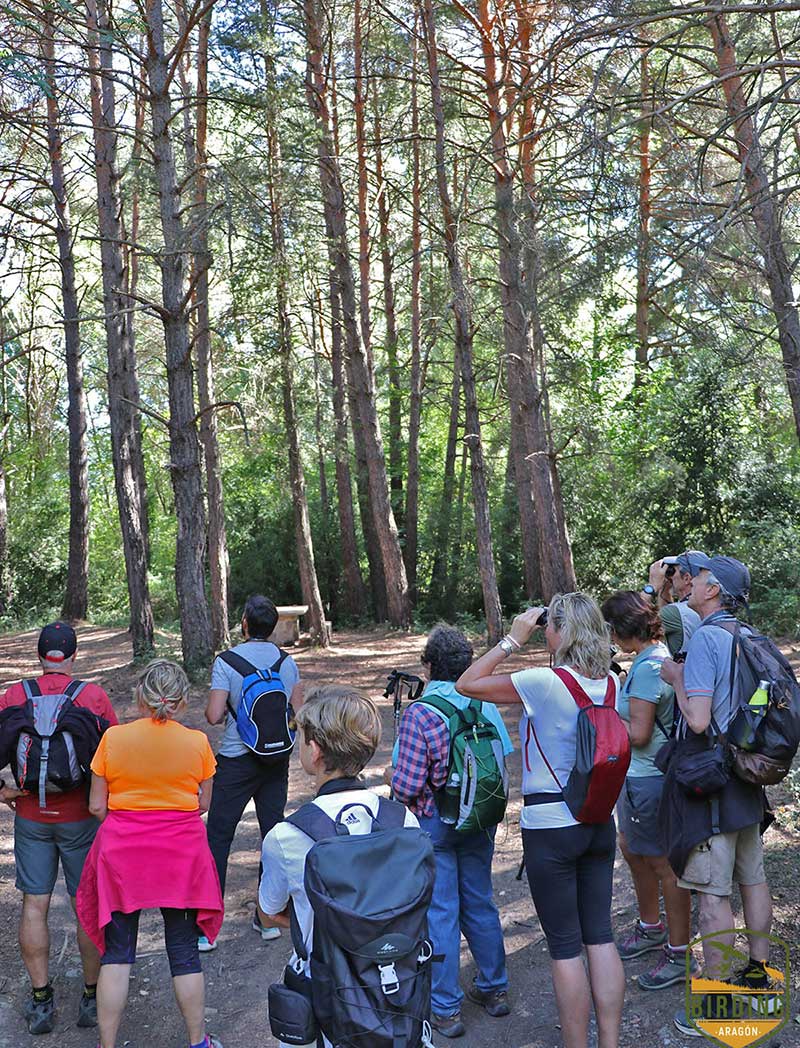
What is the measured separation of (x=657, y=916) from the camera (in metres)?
4.65

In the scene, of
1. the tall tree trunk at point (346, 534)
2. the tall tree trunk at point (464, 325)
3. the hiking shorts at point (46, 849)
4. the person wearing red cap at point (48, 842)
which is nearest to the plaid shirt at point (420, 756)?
the person wearing red cap at point (48, 842)

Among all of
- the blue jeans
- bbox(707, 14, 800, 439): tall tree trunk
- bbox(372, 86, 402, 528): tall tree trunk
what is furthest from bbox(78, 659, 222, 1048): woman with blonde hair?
bbox(372, 86, 402, 528): tall tree trunk

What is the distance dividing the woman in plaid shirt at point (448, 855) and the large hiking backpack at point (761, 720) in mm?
936

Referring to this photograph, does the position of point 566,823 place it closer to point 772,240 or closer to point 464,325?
point 772,240

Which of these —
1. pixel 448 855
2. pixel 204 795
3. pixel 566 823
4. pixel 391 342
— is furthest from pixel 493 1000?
pixel 391 342

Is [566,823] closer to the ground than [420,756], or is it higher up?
closer to the ground

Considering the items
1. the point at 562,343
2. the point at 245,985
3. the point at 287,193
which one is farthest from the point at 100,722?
the point at 562,343

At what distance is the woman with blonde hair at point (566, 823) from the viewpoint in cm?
344

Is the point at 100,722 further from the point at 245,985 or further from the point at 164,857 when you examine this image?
the point at 245,985

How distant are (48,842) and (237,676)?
3.86 feet

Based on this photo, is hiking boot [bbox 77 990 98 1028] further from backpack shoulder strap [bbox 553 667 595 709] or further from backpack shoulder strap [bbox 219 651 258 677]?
backpack shoulder strap [bbox 553 667 595 709]

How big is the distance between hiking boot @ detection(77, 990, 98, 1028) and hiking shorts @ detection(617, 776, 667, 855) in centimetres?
259

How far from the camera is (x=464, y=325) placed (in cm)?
1315

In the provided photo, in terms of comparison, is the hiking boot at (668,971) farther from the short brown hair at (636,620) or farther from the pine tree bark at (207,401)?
the pine tree bark at (207,401)
